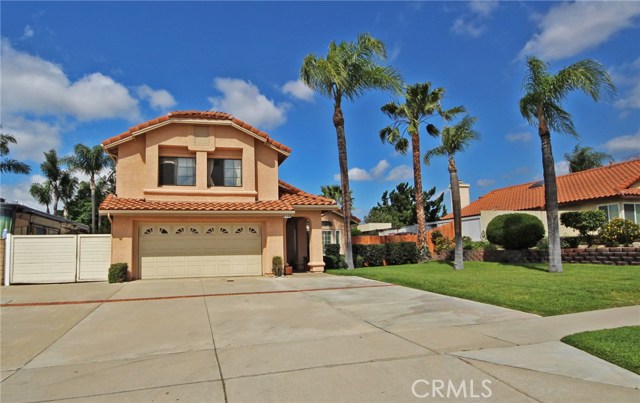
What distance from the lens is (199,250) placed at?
54.5 feet

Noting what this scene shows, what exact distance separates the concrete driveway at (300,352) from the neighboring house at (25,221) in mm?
10899

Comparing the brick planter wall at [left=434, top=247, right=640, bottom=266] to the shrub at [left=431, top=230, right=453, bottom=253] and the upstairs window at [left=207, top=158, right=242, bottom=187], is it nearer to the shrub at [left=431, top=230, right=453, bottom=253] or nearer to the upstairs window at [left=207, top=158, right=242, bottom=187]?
the shrub at [left=431, top=230, right=453, bottom=253]

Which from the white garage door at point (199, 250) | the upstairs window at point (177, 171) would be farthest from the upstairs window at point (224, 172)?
the white garage door at point (199, 250)

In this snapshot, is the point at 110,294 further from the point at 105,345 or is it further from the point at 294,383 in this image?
the point at 294,383

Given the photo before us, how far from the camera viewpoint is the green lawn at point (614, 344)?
5.17 metres

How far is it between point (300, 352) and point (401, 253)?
18.1m

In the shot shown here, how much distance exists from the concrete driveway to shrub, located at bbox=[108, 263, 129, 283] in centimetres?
407

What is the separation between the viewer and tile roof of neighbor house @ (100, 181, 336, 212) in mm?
15352

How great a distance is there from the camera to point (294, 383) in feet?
15.4

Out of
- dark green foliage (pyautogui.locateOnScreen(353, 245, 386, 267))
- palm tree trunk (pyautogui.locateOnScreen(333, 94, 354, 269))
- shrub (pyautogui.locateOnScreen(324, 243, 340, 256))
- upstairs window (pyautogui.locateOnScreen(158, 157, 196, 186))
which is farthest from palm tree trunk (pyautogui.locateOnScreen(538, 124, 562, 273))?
upstairs window (pyautogui.locateOnScreen(158, 157, 196, 186))

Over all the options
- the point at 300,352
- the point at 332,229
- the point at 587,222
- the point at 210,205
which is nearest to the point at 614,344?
the point at 300,352


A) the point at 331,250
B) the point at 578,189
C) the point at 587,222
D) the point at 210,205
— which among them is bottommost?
the point at 331,250

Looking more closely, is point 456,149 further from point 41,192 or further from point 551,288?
point 41,192

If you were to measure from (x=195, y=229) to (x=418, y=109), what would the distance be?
12.6 metres
